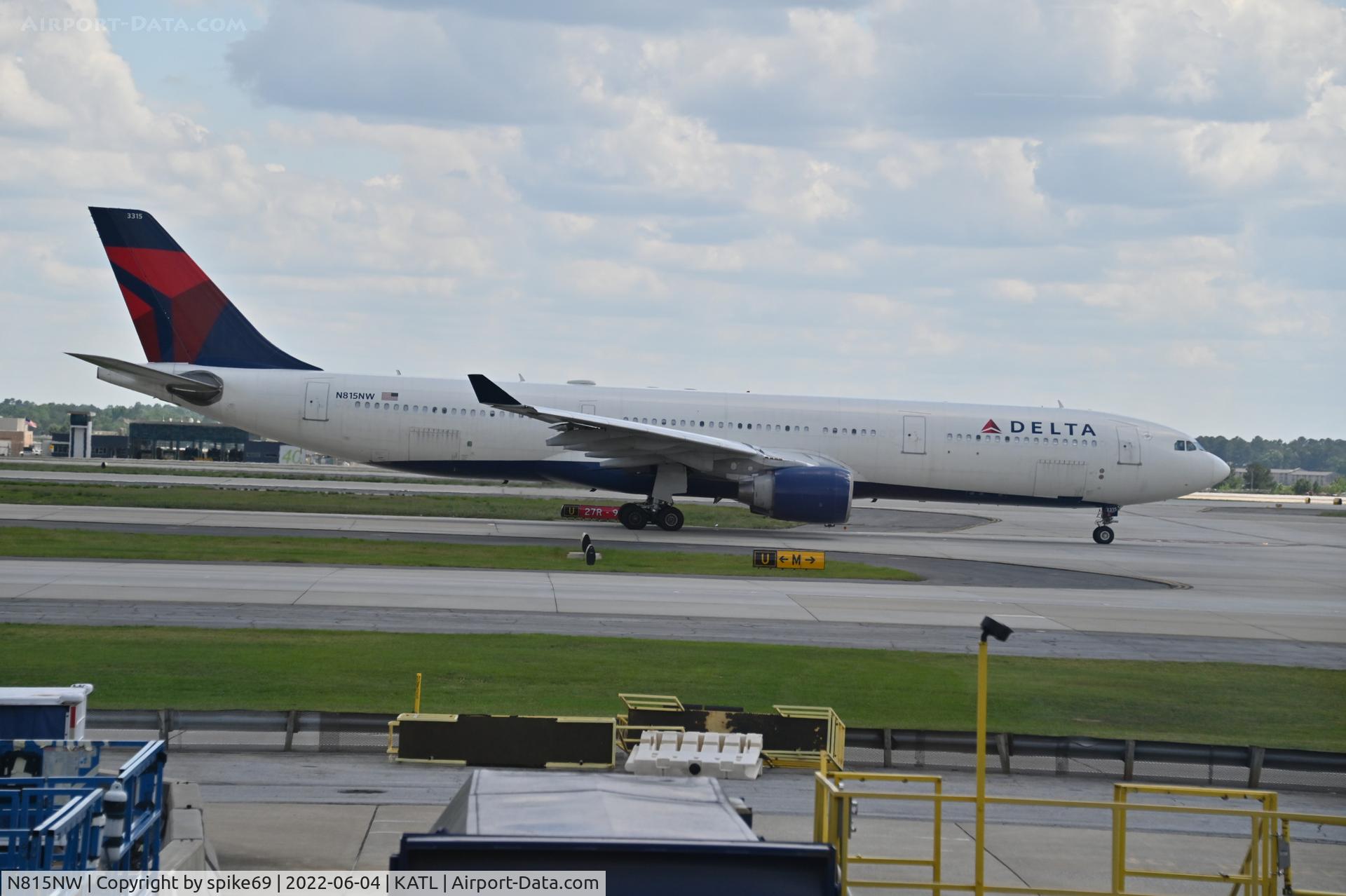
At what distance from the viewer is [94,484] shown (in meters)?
54.4

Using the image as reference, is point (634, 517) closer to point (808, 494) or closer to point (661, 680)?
point (808, 494)

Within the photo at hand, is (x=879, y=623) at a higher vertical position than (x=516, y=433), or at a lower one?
lower

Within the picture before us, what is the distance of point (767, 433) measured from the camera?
143 feet

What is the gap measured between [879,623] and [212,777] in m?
15.3

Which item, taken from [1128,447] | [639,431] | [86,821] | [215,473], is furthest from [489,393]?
[215,473]

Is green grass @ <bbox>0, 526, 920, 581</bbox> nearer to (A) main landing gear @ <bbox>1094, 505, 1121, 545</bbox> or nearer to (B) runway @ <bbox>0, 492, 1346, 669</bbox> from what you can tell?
(B) runway @ <bbox>0, 492, 1346, 669</bbox>

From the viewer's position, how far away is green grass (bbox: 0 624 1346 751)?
59.5ft

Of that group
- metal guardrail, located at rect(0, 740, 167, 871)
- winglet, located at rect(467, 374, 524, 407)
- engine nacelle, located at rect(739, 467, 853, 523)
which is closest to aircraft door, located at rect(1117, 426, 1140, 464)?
engine nacelle, located at rect(739, 467, 853, 523)

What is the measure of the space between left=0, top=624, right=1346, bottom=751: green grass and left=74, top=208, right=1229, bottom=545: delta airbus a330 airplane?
16918 mm

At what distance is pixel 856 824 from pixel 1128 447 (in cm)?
3440

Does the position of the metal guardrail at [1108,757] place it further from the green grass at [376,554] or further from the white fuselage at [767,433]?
the white fuselage at [767,433]

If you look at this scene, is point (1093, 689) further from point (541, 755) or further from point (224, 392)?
point (224, 392)

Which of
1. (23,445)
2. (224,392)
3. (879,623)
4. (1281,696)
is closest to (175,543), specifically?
(224,392)

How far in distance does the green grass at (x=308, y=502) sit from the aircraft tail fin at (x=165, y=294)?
256 inches
